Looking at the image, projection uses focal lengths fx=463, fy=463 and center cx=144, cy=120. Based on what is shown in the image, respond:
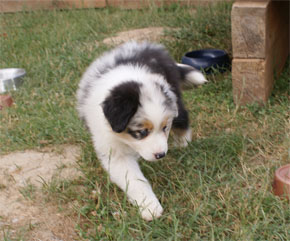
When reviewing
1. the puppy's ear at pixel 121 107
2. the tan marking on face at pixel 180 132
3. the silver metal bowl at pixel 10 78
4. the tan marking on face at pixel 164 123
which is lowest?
the tan marking on face at pixel 180 132

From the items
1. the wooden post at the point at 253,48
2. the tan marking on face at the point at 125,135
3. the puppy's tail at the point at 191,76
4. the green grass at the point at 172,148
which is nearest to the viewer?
the green grass at the point at 172,148

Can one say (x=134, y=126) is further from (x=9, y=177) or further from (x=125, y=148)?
(x=9, y=177)

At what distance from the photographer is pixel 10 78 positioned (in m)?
5.36

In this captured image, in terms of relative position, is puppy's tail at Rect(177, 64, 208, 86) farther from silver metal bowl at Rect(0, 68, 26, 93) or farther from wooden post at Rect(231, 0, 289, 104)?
silver metal bowl at Rect(0, 68, 26, 93)

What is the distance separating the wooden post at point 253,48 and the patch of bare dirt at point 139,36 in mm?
1741

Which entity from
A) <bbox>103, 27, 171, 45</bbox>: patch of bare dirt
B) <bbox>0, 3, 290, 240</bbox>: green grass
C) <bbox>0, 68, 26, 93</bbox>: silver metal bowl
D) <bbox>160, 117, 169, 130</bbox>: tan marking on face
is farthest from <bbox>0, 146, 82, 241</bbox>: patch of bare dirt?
<bbox>103, 27, 171, 45</bbox>: patch of bare dirt

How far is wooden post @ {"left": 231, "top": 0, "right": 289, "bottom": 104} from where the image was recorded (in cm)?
407

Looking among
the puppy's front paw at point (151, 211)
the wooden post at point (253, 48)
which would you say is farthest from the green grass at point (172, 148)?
the wooden post at point (253, 48)

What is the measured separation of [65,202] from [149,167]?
0.63 metres

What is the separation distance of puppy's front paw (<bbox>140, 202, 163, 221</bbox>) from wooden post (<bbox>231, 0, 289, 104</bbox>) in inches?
69.5

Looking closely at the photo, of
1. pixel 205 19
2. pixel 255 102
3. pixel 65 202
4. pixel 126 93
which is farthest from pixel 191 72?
pixel 205 19

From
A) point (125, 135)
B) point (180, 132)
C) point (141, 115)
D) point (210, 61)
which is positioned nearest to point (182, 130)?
point (180, 132)

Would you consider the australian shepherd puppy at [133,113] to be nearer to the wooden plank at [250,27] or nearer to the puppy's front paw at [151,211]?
the puppy's front paw at [151,211]

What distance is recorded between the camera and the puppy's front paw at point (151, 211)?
8.91ft
